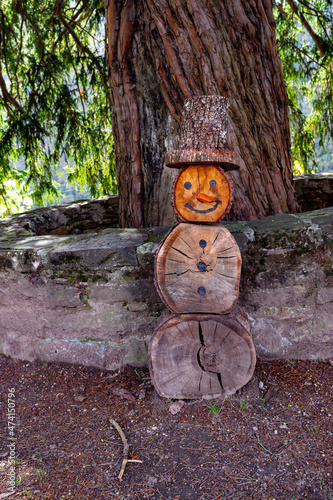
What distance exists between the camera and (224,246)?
6.69ft

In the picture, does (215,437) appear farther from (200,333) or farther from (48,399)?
(48,399)

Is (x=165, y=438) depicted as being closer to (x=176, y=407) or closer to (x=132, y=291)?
(x=176, y=407)

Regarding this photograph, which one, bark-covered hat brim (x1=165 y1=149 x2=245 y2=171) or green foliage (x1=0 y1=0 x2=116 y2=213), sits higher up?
green foliage (x1=0 y1=0 x2=116 y2=213)

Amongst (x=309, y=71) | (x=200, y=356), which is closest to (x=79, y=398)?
(x=200, y=356)

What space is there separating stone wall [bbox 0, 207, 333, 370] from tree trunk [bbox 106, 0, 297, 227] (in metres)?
0.73

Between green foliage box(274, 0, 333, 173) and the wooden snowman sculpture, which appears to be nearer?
the wooden snowman sculpture

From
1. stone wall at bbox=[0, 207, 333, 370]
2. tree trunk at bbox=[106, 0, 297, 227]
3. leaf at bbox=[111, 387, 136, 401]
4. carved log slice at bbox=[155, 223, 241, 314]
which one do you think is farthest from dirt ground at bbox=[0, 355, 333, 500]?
tree trunk at bbox=[106, 0, 297, 227]

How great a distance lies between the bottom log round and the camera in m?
2.10

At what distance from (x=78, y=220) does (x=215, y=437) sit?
2733mm

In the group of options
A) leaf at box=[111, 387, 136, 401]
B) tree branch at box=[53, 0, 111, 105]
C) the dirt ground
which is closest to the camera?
the dirt ground

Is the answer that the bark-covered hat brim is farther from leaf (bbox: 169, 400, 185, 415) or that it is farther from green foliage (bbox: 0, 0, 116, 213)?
green foliage (bbox: 0, 0, 116, 213)

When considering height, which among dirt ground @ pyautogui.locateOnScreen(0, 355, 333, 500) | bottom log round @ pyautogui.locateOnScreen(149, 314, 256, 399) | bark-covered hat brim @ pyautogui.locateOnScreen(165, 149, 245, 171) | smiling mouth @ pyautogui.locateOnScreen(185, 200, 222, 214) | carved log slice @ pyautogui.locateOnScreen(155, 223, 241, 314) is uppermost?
bark-covered hat brim @ pyautogui.locateOnScreen(165, 149, 245, 171)

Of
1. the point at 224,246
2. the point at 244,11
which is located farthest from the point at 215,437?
the point at 244,11

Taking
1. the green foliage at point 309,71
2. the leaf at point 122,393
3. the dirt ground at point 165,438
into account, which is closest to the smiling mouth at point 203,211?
the dirt ground at point 165,438
